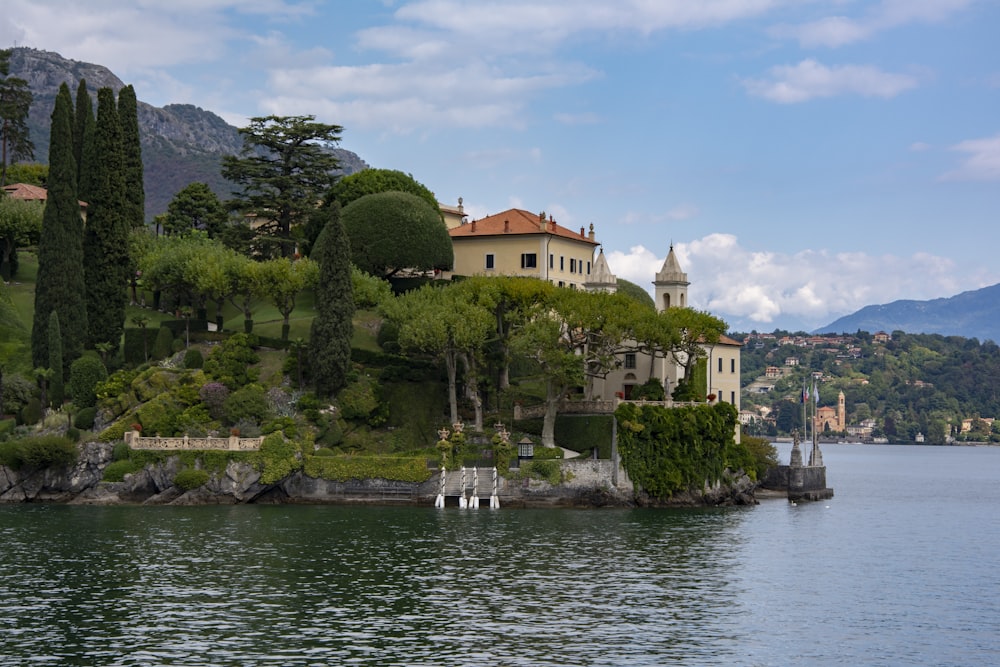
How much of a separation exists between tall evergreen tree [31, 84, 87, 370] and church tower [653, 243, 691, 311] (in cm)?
4485

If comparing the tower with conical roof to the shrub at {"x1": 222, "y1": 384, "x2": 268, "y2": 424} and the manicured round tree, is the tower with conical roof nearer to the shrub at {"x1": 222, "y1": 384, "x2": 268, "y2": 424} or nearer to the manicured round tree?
the manicured round tree

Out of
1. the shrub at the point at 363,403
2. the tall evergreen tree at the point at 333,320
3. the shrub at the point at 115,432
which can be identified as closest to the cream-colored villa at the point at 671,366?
the shrub at the point at 363,403

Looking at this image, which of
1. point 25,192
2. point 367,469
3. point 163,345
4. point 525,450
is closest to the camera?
point 367,469

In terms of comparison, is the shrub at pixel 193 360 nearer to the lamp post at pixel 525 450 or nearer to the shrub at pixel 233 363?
the shrub at pixel 233 363

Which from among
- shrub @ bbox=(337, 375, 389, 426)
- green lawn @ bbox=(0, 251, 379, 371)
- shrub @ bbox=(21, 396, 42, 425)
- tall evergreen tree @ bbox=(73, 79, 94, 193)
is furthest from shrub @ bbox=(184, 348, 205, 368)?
tall evergreen tree @ bbox=(73, 79, 94, 193)

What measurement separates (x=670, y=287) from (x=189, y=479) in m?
42.3

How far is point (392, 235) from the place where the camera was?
10800 centimetres

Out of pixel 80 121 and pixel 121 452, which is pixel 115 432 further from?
pixel 80 121

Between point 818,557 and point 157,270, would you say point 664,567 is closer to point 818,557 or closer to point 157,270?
point 818,557

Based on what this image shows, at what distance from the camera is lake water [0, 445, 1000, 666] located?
4438cm

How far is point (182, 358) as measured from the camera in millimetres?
95562

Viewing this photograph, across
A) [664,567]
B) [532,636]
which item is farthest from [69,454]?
[532,636]

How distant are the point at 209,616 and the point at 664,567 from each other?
23.0m

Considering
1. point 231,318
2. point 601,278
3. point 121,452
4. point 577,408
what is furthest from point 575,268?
point 121,452
